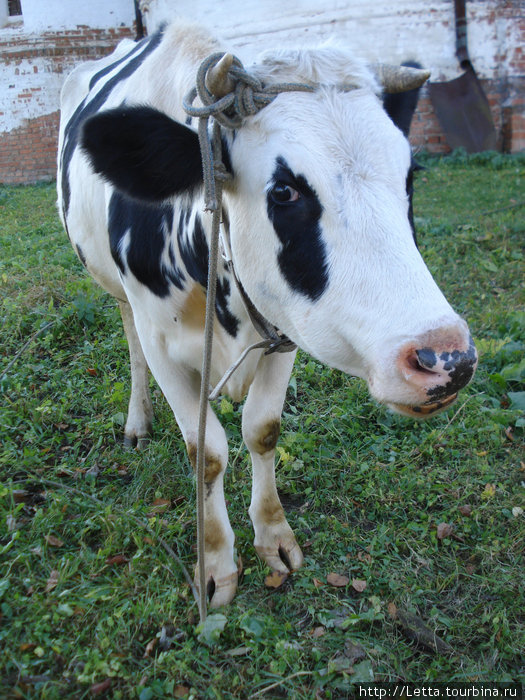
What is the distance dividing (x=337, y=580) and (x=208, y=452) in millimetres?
648

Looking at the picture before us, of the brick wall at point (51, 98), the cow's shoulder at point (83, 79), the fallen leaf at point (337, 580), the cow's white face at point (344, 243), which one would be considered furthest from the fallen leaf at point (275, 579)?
the brick wall at point (51, 98)

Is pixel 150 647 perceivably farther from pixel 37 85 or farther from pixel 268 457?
pixel 37 85

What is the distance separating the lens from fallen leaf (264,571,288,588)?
2179 millimetres

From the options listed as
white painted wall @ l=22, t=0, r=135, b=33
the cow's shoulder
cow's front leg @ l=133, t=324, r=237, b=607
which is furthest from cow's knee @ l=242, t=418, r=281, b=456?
white painted wall @ l=22, t=0, r=135, b=33

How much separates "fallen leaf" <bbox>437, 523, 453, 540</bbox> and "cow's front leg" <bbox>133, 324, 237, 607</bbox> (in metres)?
0.80

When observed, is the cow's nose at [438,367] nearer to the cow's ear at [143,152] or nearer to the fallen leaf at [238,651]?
the cow's ear at [143,152]

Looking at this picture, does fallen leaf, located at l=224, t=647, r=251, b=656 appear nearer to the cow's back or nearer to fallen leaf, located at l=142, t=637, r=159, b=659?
fallen leaf, located at l=142, t=637, r=159, b=659

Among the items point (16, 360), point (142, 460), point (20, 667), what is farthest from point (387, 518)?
point (16, 360)

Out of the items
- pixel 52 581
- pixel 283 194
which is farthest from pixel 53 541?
pixel 283 194

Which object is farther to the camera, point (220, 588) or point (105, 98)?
point (105, 98)

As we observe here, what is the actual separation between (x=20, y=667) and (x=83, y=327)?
244 centimetres

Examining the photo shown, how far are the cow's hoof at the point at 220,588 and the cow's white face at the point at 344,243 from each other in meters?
1.03

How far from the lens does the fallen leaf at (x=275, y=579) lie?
2179mm

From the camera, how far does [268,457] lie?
237 cm
